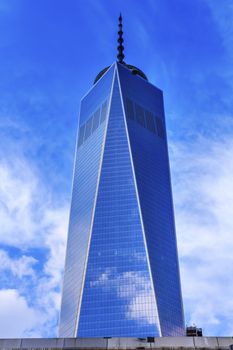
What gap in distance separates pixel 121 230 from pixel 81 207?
64.0 ft

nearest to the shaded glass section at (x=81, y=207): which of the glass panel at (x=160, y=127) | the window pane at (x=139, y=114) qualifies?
the window pane at (x=139, y=114)

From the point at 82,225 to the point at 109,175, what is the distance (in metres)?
17.6

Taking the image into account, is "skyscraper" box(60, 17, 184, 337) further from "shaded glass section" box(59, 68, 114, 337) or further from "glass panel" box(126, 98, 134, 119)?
"glass panel" box(126, 98, 134, 119)

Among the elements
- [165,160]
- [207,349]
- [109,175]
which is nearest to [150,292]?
[109,175]

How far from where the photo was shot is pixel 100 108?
554 feet

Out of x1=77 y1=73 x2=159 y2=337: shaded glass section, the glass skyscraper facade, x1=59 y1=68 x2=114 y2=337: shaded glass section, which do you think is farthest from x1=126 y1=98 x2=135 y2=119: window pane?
x1=59 y1=68 x2=114 y2=337: shaded glass section

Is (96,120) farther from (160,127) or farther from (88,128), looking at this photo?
(160,127)

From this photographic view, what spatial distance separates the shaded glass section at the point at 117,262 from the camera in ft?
416

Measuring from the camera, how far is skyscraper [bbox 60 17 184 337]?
424 feet

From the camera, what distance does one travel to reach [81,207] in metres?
154

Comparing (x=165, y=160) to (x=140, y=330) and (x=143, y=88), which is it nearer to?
(x=143, y=88)

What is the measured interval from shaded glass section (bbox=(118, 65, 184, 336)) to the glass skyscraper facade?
0.32 m

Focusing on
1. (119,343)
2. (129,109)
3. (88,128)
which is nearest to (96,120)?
(88,128)

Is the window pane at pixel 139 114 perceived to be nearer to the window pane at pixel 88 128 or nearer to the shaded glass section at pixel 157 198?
the shaded glass section at pixel 157 198
